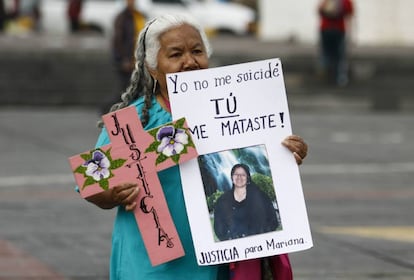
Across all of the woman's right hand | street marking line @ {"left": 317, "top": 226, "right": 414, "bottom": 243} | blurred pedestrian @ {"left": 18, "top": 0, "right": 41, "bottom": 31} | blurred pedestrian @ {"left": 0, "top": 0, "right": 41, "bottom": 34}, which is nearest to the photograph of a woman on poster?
the woman's right hand

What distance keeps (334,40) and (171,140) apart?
19083 millimetres

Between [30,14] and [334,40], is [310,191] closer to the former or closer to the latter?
[334,40]

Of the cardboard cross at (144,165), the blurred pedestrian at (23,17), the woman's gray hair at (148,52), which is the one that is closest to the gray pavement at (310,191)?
the woman's gray hair at (148,52)

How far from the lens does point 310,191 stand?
1330 cm

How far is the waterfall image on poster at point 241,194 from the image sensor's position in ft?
15.3

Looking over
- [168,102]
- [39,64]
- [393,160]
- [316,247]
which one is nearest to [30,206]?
[316,247]

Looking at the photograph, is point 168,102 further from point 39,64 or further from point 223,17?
point 223,17

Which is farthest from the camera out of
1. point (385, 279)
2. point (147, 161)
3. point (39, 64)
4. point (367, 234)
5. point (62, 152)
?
point (39, 64)

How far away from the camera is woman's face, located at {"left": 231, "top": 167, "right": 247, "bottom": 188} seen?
4668 millimetres

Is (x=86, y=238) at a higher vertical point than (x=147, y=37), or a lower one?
lower

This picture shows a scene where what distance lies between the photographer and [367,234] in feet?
34.4

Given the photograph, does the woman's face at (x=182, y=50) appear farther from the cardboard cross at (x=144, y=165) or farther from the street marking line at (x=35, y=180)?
the street marking line at (x=35, y=180)

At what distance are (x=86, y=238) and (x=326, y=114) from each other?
12559 millimetres

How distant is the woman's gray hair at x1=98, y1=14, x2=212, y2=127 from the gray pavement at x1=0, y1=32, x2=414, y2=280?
3730mm
